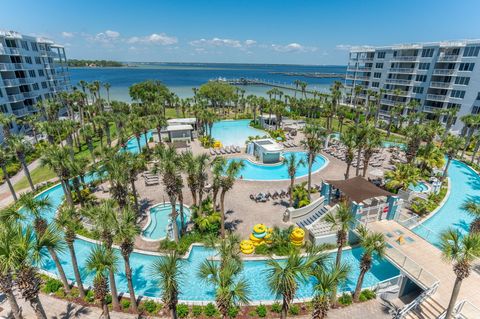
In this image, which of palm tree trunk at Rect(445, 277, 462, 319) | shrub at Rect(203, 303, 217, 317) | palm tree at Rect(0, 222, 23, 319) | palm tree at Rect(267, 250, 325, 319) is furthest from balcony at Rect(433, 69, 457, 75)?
palm tree at Rect(0, 222, 23, 319)

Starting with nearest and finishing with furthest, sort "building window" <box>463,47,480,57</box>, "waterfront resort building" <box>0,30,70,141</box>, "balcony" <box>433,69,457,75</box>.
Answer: "waterfront resort building" <box>0,30,70,141</box>, "building window" <box>463,47,480,57</box>, "balcony" <box>433,69,457,75</box>

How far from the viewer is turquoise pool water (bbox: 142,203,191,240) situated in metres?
25.7

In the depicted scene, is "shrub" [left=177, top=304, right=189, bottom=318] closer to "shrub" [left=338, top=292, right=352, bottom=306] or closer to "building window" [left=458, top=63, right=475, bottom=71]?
"shrub" [left=338, top=292, right=352, bottom=306]

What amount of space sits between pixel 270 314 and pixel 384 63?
77122 mm

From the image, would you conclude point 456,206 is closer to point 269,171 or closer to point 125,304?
point 269,171

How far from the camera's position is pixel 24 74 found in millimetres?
58281

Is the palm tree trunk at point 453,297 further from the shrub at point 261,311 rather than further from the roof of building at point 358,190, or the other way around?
the shrub at point 261,311

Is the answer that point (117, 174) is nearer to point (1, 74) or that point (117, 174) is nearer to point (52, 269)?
point (52, 269)

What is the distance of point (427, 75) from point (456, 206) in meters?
45.2

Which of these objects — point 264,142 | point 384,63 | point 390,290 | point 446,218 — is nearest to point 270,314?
point 390,290

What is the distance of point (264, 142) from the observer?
47.2 m

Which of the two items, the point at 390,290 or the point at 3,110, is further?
the point at 3,110

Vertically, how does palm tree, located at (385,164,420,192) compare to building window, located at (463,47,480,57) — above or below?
below

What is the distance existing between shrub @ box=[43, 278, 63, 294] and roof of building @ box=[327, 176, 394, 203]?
25230 mm
